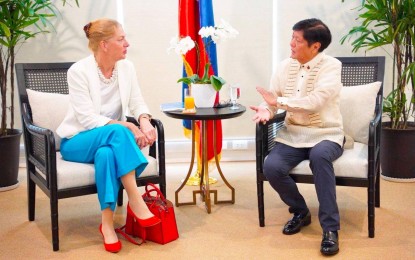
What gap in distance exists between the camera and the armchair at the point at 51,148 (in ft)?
9.44

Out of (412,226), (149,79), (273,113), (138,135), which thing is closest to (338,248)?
(412,226)

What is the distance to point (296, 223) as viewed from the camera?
10.2ft

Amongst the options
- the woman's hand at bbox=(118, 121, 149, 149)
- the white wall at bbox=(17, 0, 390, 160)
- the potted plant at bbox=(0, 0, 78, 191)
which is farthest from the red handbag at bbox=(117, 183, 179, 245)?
the white wall at bbox=(17, 0, 390, 160)

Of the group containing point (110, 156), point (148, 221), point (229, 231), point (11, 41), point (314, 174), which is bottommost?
point (229, 231)

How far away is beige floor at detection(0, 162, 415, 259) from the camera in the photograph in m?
2.86

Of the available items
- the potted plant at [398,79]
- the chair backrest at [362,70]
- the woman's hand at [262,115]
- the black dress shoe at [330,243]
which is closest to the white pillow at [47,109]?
the woman's hand at [262,115]

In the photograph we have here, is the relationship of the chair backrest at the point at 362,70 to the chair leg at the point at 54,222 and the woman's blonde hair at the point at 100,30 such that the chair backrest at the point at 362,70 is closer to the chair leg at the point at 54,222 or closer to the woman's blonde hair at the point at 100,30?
the woman's blonde hair at the point at 100,30

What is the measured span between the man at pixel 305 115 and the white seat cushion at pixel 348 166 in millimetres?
39

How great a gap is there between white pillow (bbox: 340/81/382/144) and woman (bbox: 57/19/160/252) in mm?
1187

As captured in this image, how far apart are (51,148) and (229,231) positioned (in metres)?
1.10

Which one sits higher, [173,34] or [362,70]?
[173,34]

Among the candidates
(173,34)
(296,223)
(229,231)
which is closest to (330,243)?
(296,223)

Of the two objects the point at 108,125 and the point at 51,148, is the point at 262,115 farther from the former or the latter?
the point at 51,148

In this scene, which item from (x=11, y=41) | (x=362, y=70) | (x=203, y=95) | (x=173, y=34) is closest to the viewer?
(x=203, y=95)
